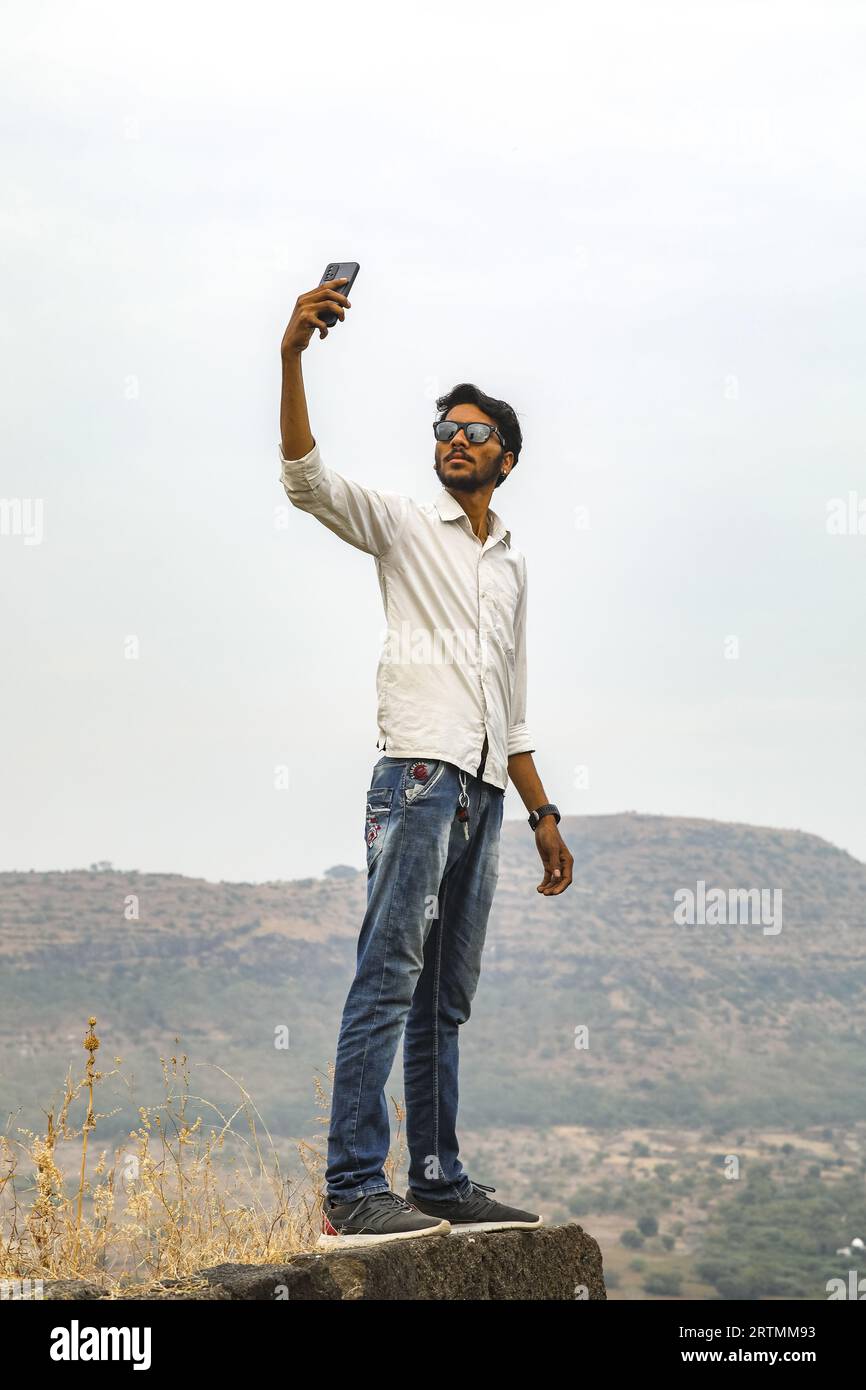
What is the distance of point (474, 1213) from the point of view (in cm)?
442

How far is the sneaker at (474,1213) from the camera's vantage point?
439 cm

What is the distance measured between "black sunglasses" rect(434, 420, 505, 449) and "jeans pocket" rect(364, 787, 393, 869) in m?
1.11

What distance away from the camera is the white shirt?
4.07 meters

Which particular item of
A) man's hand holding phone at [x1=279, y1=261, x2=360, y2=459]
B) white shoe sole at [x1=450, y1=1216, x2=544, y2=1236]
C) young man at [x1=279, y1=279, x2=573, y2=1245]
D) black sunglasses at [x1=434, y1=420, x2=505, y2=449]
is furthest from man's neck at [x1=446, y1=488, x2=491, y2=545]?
white shoe sole at [x1=450, y1=1216, x2=544, y2=1236]

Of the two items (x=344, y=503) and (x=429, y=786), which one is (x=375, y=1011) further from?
(x=344, y=503)

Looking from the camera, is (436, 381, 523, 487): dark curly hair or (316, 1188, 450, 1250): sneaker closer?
(316, 1188, 450, 1250): sneaker

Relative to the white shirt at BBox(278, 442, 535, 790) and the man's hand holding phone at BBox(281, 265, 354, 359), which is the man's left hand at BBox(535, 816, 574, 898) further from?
the man's hand holding phone at BBox(281, 265, 354, 359)

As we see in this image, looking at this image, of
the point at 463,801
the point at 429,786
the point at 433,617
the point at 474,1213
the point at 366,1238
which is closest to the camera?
the point at 366,1238

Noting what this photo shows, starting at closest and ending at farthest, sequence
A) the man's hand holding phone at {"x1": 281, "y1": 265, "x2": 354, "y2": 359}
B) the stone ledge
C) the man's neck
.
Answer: the stone ledge < the man's hand holding phone at {"x1": 281, "y1": 265, "x2": 354, "y2": 359} < the man's neck

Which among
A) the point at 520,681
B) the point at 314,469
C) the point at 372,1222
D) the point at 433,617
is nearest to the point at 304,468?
the point at 314,469

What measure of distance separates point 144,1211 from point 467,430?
2420mm
